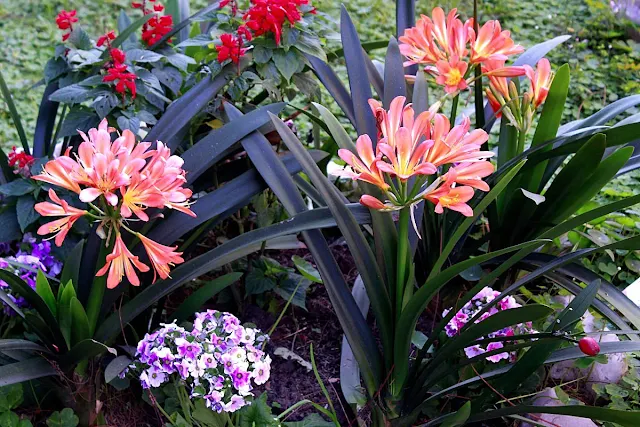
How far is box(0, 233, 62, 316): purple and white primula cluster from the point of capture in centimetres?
171

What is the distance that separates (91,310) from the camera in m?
1.56

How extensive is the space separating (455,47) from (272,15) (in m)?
0.48

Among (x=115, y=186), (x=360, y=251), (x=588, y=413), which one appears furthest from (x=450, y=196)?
(x=115, y=186)

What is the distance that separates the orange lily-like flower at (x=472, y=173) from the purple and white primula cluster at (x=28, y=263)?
1058 millimetres

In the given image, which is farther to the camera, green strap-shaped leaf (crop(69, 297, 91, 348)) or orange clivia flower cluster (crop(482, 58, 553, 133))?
orange clivia flower cluster (crop(482, 58, 553, 133))

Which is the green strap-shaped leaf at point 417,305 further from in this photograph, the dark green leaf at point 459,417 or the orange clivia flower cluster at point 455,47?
the orange clivia flower cluster at point 455,47

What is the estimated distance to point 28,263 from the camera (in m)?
1.73

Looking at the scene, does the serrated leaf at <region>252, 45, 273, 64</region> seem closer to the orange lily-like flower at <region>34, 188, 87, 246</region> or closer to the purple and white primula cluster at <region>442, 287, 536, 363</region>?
the orange lily-like flower at <region>34, 188, 87, 246</region>

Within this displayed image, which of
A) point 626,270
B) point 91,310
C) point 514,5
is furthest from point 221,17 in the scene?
point 514,5

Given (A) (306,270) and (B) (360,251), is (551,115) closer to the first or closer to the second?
(B) (360,251)

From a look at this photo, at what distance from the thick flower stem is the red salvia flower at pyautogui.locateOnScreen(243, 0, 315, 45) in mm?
680

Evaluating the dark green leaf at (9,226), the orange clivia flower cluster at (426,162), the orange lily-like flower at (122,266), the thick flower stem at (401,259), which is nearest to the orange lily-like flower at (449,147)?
the orange clivia flower cluster at (426,162)

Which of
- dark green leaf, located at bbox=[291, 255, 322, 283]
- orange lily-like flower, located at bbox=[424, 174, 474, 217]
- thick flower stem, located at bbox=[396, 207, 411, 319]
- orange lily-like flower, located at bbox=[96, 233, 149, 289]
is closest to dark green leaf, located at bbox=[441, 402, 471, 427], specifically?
thick flower stem, located at bbox=[396, 207, 411, 319]

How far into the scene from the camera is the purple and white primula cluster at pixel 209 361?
1.47m
